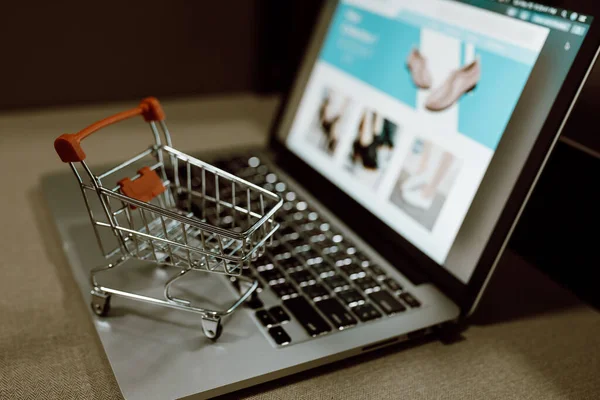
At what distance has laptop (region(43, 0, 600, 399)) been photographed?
480 millimetres

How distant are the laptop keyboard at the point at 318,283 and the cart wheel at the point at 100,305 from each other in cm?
13

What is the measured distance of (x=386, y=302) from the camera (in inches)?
21.3

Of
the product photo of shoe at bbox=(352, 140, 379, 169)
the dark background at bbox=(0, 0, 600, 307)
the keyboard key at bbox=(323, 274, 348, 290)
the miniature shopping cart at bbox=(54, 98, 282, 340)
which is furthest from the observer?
the dark background at bbox=(0, 0, 600, 307)

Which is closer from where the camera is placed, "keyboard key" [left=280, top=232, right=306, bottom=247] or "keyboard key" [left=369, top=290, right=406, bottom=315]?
"keyboard key" [left=369, top=290, right=406, bottom=315]

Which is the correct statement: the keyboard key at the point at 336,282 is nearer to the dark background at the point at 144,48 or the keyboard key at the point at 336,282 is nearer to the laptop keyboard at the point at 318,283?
the laptop keyboard at the point at 318,283

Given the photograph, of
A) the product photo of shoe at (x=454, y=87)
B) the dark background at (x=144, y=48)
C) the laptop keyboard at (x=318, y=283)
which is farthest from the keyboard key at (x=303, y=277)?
the dark background at (x=144, y=48)

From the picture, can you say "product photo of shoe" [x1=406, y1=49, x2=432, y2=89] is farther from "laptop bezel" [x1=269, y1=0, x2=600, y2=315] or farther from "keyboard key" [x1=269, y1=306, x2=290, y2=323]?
"keyboard key" [x1=269, y1=306, x2=290, y2=323]

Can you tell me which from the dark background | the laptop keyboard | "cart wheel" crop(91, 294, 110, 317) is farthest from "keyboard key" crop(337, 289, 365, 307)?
the dark background

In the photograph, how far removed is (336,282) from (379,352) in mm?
89

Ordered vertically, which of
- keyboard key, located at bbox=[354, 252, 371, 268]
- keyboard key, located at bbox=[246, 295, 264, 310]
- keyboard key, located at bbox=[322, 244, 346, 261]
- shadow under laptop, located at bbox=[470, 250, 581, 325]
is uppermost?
shadow under laptop, located at bbox=[470, 250, 581, 325]

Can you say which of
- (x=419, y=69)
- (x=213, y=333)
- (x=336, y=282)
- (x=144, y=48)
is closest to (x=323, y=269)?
(x=336, y=282)

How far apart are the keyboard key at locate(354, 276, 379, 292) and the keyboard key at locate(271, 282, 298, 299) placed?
73mm

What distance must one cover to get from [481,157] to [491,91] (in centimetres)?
7

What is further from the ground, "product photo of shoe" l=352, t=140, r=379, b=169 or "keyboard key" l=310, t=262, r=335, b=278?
Result: "product photo of shoe" l=352, t=140, r=379, b=169
